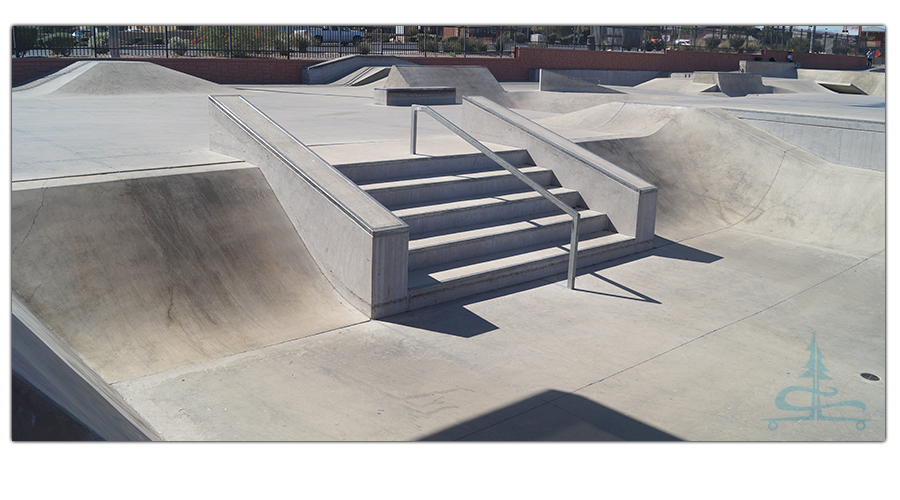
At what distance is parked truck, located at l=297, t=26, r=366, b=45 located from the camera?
26484 mm

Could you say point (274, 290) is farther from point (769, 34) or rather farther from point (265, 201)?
point (769, 34)

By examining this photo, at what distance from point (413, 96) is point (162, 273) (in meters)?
11.7

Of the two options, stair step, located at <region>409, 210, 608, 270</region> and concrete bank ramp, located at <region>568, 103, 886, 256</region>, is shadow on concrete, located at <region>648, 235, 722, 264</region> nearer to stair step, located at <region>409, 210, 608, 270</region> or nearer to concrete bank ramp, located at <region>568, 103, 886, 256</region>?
concrete bank ramp, located at <region>568, 103, 886, 256</region>

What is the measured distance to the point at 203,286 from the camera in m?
5.55

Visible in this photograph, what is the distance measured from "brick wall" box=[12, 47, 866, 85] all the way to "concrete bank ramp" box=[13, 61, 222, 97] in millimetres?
2263

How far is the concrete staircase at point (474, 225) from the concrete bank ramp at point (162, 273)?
1069mm

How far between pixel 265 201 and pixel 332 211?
1.03m

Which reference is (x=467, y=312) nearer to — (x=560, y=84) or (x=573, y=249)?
(x=573, y=249)

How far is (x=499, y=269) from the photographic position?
6672mm

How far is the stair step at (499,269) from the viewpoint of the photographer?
20.3ft

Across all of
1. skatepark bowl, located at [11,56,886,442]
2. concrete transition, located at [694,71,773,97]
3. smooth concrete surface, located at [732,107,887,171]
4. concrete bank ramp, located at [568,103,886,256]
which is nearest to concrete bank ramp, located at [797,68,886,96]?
concrete transition, located at [694,71,773,97]

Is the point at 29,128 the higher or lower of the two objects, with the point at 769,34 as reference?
lower

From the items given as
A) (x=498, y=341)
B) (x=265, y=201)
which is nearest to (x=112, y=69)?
(x=265, y=201)

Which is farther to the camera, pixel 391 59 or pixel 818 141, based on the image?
pixel 391 59
